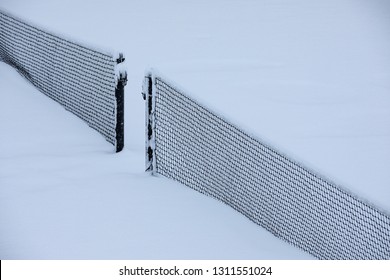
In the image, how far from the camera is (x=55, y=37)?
8508 millimetres

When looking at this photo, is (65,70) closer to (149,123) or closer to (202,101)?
(149,123)

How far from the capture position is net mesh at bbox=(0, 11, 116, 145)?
7.79m

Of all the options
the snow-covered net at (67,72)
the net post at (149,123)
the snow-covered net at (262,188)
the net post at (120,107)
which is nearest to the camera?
the snow-covered net at (262,188)

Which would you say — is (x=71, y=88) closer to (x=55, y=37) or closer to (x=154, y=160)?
(x=55, y=37)

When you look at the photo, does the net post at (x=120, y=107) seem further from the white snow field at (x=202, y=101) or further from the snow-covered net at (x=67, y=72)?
the white snow field at (x=202, y=101)

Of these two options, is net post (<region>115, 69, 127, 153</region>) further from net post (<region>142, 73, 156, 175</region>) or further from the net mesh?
net post (<region>142, 73, 156, 175</region>)

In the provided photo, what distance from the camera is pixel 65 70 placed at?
8422 millimetres

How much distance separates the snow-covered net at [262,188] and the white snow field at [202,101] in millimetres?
136

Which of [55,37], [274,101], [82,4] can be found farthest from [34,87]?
[82,4]

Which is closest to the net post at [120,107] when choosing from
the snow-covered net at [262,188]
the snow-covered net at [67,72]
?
the snow-covered net at [67,72]

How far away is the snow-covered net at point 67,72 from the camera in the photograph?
771 centimetres

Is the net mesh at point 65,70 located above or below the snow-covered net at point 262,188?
above

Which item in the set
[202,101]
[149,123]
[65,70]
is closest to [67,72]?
[65,70]

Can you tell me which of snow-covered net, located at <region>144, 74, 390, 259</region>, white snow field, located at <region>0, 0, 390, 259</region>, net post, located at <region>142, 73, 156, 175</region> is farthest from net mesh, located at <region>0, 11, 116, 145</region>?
snow-covered net, located at <region>144, 74, 390, 259</region>
